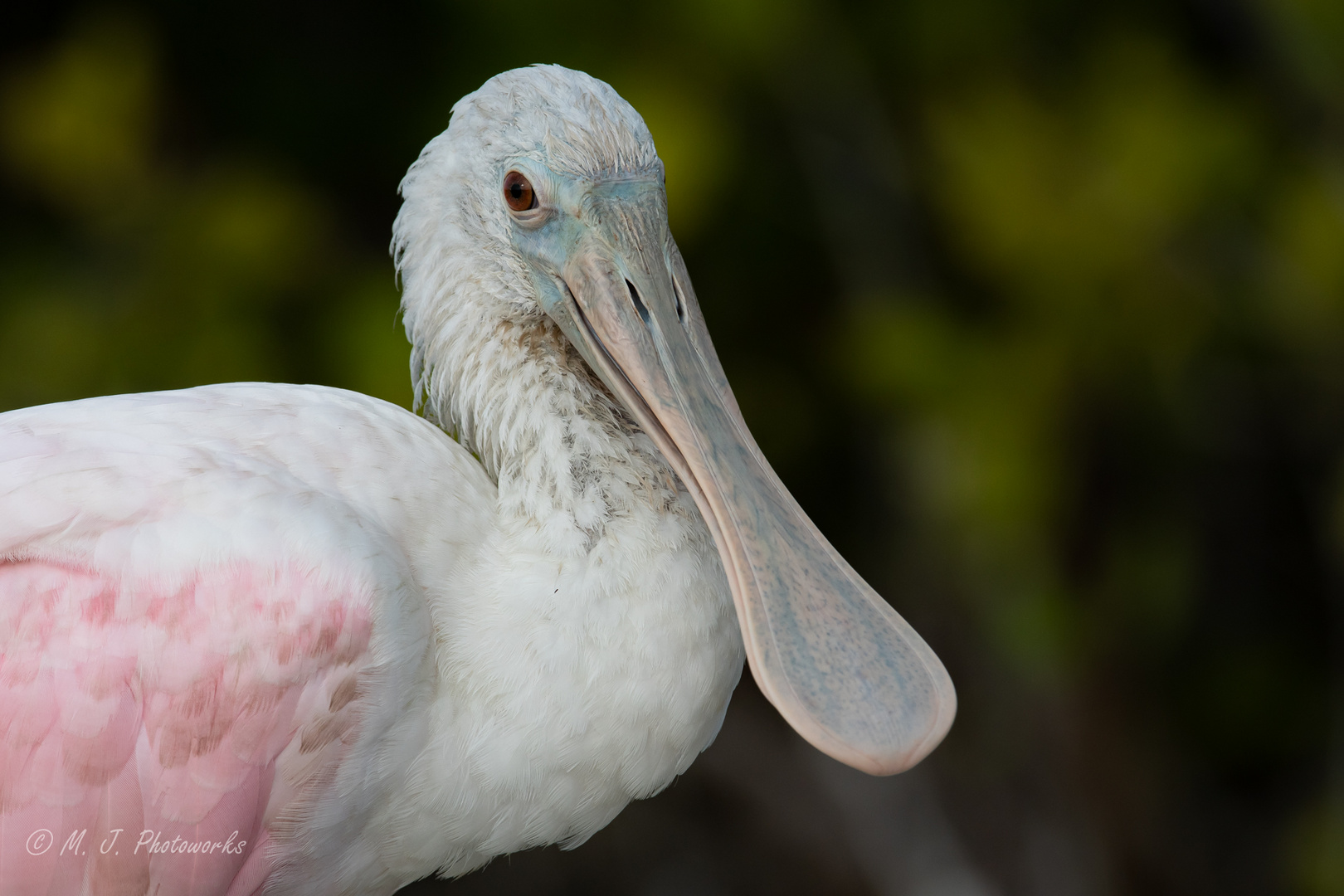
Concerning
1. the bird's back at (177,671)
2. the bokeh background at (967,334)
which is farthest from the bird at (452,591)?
the bokeh background at (967,334)

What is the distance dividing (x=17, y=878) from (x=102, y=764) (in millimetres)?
175

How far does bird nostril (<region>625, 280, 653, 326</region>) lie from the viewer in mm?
1721

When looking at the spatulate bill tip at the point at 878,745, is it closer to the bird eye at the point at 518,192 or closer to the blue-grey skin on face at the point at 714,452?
the blue-grey skin on face at the point at 714,452

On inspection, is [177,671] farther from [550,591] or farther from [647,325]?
[647,325]

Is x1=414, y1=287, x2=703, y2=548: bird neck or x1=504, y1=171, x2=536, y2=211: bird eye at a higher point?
x1=504, y1=171, x2=536, y2=211: bird eye

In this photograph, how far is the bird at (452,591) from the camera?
4.95 ft

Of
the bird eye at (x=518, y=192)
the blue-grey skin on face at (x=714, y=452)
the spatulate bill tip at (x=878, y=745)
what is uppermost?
the bird eye at (x=518, y=192)

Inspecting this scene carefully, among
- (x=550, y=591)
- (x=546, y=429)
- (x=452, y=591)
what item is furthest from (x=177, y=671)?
(x=546, y=429)

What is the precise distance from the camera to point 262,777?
1.53m

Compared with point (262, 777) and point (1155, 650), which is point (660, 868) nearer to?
point (1155, 650)

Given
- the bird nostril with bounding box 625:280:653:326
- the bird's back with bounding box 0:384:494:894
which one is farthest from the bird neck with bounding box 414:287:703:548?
the bird's back with bounding box 0:384:494:894

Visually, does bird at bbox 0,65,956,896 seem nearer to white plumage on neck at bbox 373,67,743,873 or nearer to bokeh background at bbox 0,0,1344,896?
white plumage on neck at bbox 373,67,743,873

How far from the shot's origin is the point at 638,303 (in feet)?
5.68

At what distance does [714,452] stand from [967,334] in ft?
6.89
